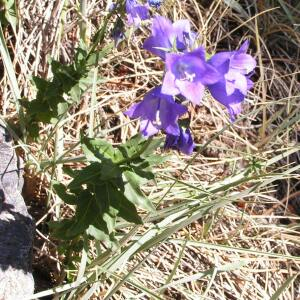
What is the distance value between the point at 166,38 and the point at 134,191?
0.45 m

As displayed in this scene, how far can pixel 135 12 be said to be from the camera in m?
1.87

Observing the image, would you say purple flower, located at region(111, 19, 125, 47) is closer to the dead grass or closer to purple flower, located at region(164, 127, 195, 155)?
the dead grass

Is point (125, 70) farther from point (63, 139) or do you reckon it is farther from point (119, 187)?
point (119, 187)

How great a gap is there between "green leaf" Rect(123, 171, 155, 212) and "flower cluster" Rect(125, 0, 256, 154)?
0.69ft

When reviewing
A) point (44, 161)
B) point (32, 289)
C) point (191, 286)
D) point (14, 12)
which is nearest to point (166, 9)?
point (14, 12)

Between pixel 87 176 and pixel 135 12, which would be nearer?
pixel 87 176

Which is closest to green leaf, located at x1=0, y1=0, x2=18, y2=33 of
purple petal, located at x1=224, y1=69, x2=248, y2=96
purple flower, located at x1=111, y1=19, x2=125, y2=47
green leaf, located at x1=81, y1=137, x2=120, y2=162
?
purple flower, located at x1=111, y1=19, x2=125, y2=47

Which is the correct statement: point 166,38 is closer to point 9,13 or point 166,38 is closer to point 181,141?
point 181,141

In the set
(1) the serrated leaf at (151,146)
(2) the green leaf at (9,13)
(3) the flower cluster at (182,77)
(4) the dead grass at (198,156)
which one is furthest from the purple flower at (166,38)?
(2) the green leaf at (9,13)

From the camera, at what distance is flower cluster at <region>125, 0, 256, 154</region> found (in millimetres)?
1234

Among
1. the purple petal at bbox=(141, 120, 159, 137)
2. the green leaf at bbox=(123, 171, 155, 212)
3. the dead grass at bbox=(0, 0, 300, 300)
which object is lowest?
the dead grass at bbox=(0, 0, 300, 300)

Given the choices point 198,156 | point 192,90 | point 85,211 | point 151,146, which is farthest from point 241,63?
point 198,156

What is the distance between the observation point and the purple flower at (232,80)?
1274 mm

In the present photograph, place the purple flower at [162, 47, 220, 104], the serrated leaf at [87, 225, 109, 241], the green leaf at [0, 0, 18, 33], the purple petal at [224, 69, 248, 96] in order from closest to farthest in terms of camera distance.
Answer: the purple flower at [162, 47, 220, 104], the purple petal at [224, 69, 248, 96], the serrated leaf at [87, 225, 109, 241], the green leaf at [0, 0, 18, 33]
